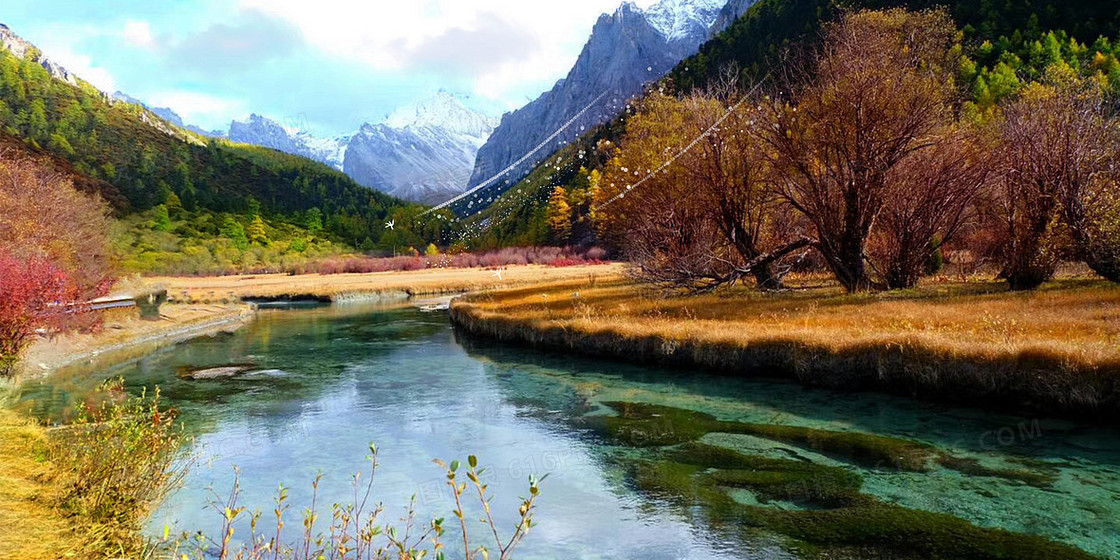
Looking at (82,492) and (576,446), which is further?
(576,446)

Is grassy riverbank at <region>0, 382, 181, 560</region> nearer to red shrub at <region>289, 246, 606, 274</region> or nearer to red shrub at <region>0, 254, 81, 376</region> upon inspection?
red shrub at <region>0, 254, 81, 376</region>

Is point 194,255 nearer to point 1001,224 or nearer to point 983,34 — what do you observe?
point 1001,224

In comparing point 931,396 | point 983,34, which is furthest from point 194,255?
point 983,34

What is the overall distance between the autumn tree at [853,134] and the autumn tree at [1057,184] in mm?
3615

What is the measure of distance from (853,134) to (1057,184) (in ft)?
25.1

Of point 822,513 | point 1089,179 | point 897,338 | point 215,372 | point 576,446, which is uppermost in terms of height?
point 1089,179

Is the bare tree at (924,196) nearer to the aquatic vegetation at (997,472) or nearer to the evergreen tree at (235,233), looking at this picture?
the aquatic vegetation at (997,472)

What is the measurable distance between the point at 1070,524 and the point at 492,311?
30557 millimetres

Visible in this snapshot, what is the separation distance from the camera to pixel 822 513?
10.7m

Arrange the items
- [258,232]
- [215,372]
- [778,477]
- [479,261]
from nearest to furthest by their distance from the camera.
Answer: [778,477] < [215,372] < [479,261] < [258,232]

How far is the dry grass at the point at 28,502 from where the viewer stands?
24.0ft

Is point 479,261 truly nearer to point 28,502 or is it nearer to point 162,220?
point 162,220

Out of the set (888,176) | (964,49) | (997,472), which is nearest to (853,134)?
(888,176)

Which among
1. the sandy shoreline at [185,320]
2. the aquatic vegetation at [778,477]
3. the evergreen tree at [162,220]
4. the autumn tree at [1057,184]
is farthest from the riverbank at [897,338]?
the evergreen tree at [162,220]
